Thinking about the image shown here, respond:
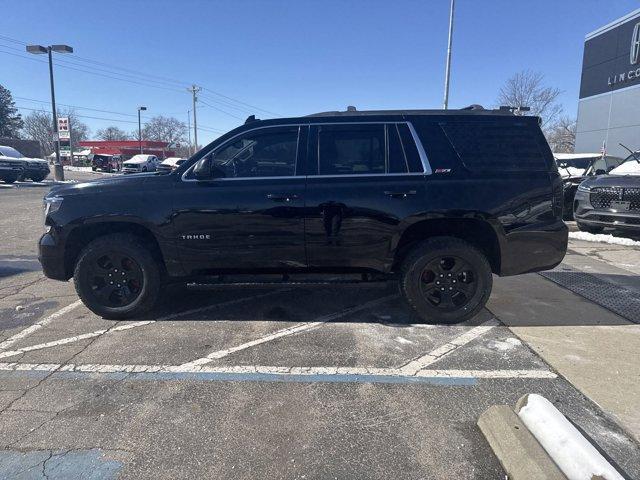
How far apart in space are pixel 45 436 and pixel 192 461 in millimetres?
987

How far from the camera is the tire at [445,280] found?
4133 millimetres

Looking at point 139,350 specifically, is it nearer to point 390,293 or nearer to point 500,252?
point 390,293

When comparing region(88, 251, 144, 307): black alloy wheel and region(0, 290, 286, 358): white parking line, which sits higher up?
region(88, 251, 144, 307): black alloy wheel

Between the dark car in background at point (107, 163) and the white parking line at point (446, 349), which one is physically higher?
the dark car in background at point (107, 163)

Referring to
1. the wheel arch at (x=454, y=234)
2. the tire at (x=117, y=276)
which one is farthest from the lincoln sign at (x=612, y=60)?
the tire at (x=117, y=276)

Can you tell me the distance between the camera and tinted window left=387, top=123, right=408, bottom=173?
410 centimetres

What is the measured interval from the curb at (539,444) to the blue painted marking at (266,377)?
57 centimetres

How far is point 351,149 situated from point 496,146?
1.43 metres

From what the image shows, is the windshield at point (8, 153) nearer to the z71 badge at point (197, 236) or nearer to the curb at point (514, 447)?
the z71 badge at point (197, 236)

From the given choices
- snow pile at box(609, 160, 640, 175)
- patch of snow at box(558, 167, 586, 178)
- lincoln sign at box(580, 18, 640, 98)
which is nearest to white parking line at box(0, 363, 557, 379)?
snow pile at box(609, 160, 640, 175)

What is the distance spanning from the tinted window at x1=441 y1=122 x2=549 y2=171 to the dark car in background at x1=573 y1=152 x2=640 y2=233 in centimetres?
543

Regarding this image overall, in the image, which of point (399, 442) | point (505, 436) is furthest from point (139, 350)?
point (505, 436)

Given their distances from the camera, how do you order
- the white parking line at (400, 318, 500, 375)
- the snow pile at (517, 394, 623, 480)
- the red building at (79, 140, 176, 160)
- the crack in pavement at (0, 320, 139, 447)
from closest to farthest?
the snow pile at (517, 394, 623, 480) < the crack in pavement at (0, 320, 139, 447) < the white parking line at (400, 318, 500, 375) < the red building at (79, 140, 176, 160)

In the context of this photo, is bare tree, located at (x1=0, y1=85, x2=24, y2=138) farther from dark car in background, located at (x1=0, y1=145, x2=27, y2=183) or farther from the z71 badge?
the z71 badge
